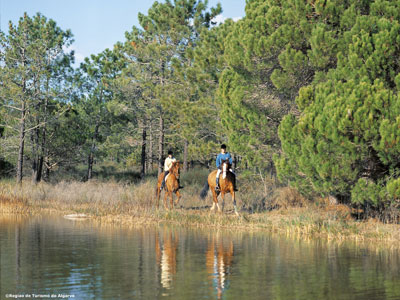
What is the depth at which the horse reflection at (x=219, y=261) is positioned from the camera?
406 inches

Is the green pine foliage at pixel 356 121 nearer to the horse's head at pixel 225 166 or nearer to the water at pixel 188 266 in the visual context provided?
the water at pixel 188 266

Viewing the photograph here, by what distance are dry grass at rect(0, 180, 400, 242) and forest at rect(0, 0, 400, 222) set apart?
1.04 metres

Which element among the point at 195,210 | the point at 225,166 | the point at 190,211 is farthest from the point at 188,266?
the point at 195,210

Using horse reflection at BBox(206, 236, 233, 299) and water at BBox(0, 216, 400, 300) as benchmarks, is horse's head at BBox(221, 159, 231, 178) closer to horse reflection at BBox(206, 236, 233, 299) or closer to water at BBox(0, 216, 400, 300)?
water at BBox(0, 216, 400, 300)

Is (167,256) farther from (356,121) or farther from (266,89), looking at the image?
(266,89)

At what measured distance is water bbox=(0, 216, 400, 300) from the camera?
950 centimetres

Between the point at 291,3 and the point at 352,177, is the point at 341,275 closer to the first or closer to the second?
the point at 352,177

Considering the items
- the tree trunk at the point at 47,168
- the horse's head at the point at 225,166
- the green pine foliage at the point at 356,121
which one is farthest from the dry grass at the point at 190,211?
the tree trunk at the point at 47,168

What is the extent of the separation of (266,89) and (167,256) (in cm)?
1288

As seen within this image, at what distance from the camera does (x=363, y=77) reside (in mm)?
17922

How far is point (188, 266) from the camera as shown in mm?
12172

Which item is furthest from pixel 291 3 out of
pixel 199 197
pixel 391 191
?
pixel 199 197

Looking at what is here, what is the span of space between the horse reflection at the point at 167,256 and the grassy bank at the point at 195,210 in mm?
3878

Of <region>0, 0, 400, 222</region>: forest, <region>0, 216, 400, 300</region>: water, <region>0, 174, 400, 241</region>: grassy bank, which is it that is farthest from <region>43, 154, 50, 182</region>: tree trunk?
<region>0, 216, 400, 300</region>: water
